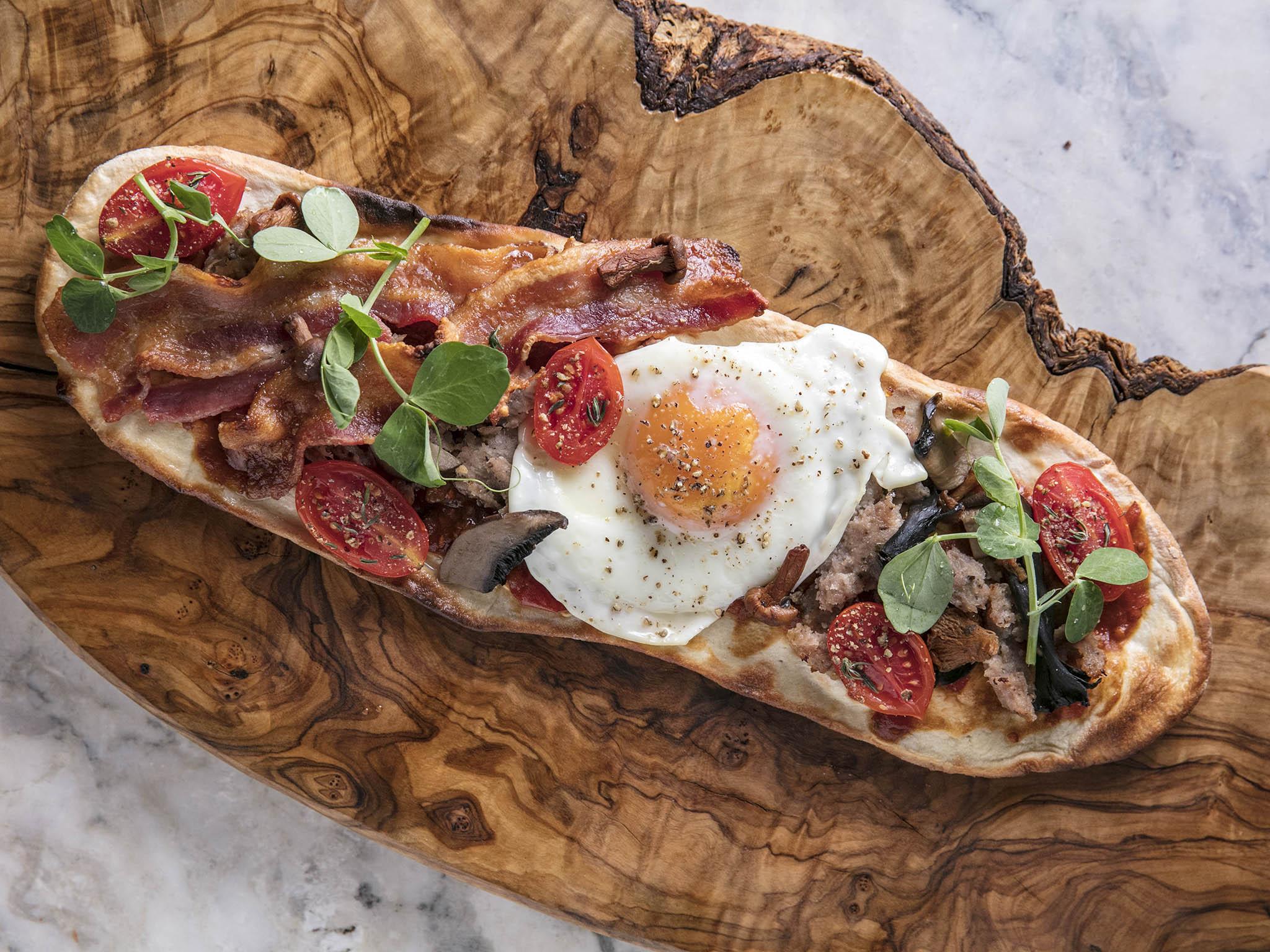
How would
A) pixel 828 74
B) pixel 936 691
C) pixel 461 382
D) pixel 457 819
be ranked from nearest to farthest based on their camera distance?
pixel 461 382 < pixel 936 691 < pixel 828 74 < pixel 457 819

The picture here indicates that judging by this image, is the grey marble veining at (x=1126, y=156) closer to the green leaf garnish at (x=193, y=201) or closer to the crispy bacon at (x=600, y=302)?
the crispy bacon at (x=600, y=302)

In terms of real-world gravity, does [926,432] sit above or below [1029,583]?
above

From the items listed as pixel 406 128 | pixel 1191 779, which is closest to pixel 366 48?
pixel 406 128

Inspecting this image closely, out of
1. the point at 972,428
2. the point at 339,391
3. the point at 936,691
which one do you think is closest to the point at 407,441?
the point at 339,391

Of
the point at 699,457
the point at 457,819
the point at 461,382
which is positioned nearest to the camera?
the point at 461,382

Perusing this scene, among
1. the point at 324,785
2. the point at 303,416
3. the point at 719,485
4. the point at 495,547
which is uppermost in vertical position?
the point at 719,485

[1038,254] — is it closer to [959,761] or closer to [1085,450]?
[1085,450]

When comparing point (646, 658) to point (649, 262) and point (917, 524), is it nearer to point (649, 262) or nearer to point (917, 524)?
point (917, 524)
